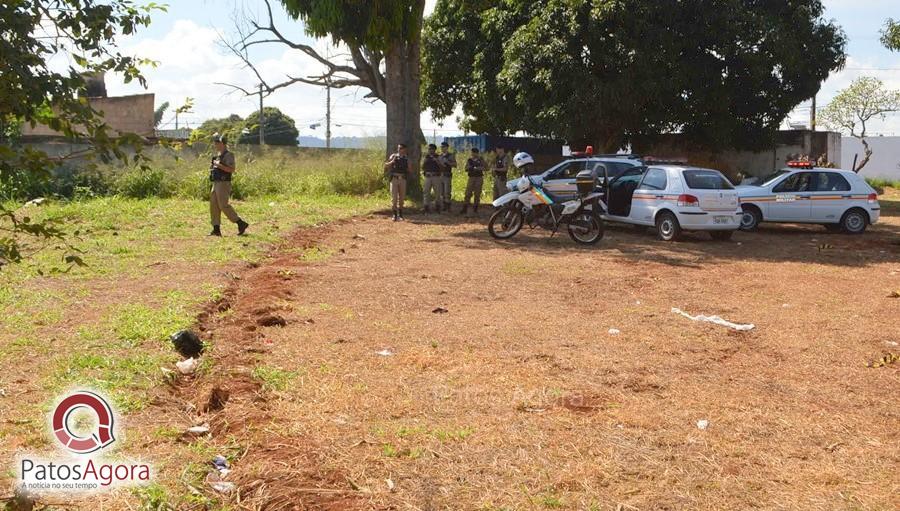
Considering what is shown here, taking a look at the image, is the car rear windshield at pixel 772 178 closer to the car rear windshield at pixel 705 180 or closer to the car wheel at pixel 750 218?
the car wheel at pixel 750 218

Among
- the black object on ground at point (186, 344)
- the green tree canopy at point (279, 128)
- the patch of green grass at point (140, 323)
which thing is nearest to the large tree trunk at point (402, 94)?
the patch of green grass at point (140, 323)

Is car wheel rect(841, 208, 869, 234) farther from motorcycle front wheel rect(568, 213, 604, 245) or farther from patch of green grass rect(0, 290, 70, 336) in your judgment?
patch of green grass rect(0, 290, 70, 336)

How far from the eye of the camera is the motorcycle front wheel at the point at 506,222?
51.5ft

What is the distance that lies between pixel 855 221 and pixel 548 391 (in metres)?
14.5

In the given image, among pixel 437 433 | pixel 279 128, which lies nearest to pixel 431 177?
pixel 437 433

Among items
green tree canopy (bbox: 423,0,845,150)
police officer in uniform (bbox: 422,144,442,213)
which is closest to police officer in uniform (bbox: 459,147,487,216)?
police officer in uniform (bbox: 422,144,442,213)

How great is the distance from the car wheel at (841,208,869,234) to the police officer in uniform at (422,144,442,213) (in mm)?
8752

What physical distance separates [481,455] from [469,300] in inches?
195

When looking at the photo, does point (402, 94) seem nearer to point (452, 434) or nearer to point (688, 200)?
point (688, 200)

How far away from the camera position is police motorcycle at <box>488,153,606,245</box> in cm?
1508

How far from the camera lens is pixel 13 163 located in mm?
2773

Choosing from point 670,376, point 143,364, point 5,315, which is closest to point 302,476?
point 143,364

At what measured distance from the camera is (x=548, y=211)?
1543 centimetres

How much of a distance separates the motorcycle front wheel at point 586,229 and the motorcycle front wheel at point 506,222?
38.7 inches
